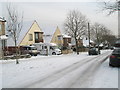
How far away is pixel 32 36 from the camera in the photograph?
150ft

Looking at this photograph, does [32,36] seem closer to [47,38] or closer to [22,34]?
[22,34]

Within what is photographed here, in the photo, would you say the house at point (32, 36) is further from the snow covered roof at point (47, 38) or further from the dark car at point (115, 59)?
the dark car at point (115, 59)

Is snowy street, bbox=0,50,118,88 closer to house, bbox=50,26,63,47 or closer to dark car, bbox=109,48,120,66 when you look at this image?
dark car, bbox=109,48,120,66

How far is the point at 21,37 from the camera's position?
43219 mm

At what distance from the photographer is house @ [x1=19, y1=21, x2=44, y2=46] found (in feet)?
142

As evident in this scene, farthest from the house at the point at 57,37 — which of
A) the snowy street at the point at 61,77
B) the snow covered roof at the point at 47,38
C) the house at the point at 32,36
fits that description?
the snowy street at the point at 61,77

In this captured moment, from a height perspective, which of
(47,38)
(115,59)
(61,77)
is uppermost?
(47,38)

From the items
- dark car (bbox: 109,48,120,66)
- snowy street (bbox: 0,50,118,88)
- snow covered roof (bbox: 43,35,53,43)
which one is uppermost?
snow covered roof (bbox: 43,35,53,43)

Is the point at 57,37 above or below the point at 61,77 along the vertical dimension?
above

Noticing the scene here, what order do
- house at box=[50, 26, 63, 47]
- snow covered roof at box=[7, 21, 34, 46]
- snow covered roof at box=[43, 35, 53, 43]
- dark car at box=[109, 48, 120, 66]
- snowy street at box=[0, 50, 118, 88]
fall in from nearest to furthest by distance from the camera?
snowy street at box=[0, 50, 118, 88] < dark car at box=[109, 48, 120, 66] < snow covered roof at box=[7, 21, 34, 46] < snow covered roof at box=[43, 35, 53, 43] < house at box=[50, 26, 63, 47]

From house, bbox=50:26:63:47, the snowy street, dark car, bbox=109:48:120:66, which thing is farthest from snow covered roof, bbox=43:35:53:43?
dark car, bbox=109:48:120:66

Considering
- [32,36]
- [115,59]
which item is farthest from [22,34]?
[115,59]

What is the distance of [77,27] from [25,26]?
1413 centimetres

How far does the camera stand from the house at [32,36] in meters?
43.3
